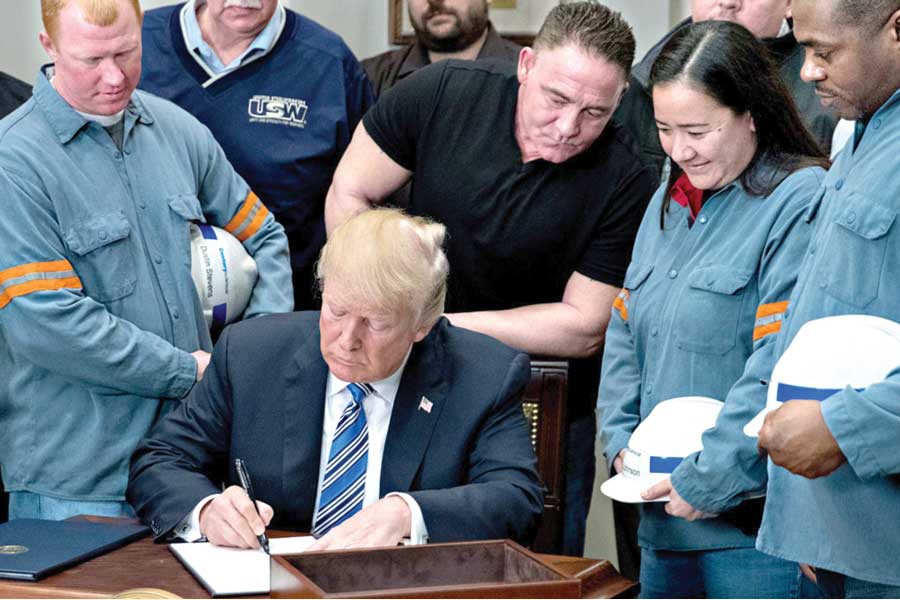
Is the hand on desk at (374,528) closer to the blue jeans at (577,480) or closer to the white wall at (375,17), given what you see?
the blue jeans at (577,480)

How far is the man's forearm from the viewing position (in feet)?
9.93

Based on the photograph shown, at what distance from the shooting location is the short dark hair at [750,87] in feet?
8.15

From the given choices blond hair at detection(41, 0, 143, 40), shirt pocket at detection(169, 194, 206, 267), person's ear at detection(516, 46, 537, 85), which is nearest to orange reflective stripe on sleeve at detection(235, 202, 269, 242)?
shirt pocket at detection(169, 194, 206, 267)

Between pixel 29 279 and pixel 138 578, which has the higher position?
pixel 29 279

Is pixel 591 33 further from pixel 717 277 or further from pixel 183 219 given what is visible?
pixel 183 219

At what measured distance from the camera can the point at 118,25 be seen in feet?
8.80

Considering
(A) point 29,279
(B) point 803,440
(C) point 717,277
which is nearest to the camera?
(B) point 803,440

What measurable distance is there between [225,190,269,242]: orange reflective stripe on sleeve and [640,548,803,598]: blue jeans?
1.17m

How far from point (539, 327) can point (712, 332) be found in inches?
26.2

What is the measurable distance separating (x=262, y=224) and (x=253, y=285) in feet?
0.52

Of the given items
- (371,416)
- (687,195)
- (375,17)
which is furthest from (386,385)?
(375,17)

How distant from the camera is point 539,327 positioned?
10.0ft

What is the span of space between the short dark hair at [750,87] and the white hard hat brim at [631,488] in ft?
1.91

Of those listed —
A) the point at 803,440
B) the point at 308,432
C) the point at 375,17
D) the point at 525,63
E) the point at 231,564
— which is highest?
the point at 375,17
